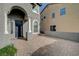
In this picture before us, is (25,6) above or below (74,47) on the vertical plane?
above

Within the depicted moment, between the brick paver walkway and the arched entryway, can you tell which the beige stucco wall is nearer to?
the brick paver walkway

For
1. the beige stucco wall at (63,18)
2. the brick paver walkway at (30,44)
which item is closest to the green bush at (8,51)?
the brick paver walkway at (30,44)

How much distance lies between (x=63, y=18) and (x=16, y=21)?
101 cm

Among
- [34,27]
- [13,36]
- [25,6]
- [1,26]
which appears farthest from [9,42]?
[25,6]

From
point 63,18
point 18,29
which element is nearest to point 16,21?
point 18,29

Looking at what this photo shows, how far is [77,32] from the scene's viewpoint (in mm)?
3137

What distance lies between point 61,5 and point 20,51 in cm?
130

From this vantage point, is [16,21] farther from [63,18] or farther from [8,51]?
[63,18]

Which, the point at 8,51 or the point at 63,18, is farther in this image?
the point at 63,18

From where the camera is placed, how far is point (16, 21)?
3221 mm

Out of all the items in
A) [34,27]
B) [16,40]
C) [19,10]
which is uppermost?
[19,10]

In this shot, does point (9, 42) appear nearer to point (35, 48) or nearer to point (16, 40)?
point (16, 40)

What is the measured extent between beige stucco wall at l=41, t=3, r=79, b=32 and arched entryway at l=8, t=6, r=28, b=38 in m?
0.48

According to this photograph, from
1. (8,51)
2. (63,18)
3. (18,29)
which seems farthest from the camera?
(63,18)
